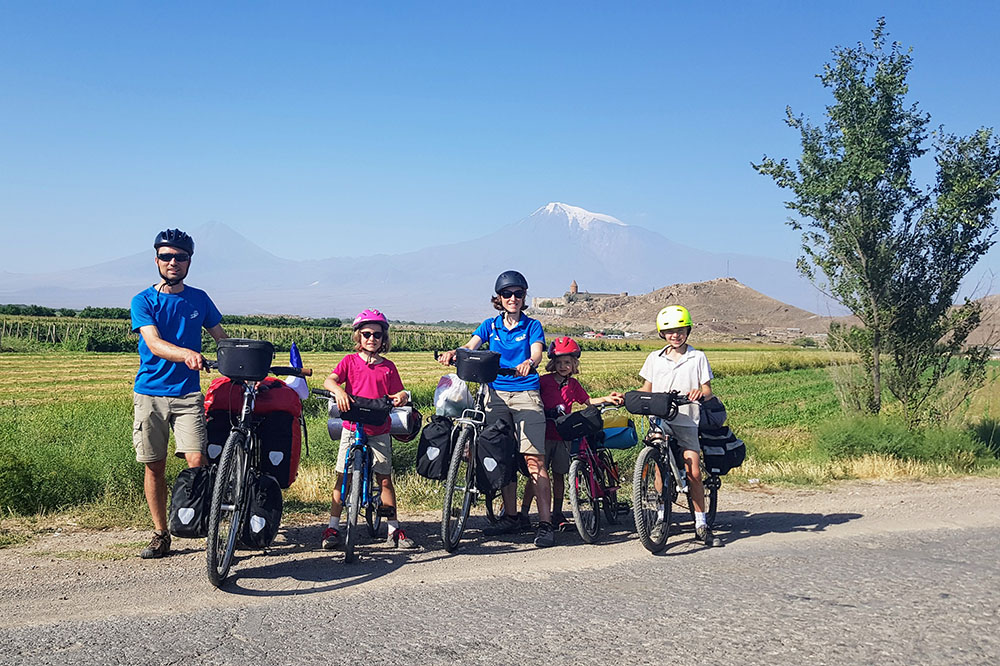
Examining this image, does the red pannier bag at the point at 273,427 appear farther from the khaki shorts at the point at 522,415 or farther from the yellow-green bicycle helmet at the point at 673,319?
the yellow-green bicycle helmet at the point at 673,319

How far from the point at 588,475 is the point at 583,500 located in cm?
27

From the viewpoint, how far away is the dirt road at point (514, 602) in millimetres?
4262

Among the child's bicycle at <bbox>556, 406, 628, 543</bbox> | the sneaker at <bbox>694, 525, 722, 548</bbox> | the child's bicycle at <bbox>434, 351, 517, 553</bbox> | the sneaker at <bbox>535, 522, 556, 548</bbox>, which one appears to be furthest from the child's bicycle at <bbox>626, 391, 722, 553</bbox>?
the child's bicycle at <bbox>434, 351, 517, 553</bbox>

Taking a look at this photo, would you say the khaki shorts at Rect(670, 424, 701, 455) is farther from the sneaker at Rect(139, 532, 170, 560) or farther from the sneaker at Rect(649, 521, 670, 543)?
the sneaker at Rect(139, 532, 170, 560)

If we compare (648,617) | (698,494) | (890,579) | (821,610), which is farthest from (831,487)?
(648,617)

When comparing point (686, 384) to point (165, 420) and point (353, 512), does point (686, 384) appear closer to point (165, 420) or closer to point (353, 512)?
point (353, 512)

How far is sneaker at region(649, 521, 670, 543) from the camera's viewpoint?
6730mm

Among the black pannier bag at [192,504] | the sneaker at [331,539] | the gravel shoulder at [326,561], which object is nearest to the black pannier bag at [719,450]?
the gravel shoulder at [326,561]

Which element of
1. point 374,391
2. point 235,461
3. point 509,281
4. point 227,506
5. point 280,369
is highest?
point 509,281

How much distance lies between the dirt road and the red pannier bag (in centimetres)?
67

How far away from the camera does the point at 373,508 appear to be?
21.8ft

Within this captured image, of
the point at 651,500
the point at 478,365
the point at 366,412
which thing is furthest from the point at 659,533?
the point at 366,412

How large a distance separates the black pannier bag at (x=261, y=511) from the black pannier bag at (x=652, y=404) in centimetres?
300

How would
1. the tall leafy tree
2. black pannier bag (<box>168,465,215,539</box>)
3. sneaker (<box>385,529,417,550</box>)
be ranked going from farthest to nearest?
the tall leafy tree, sneaker (<box>385,529,417,550</box>), black pannier bag (<box>168,465,215,539</box>)
